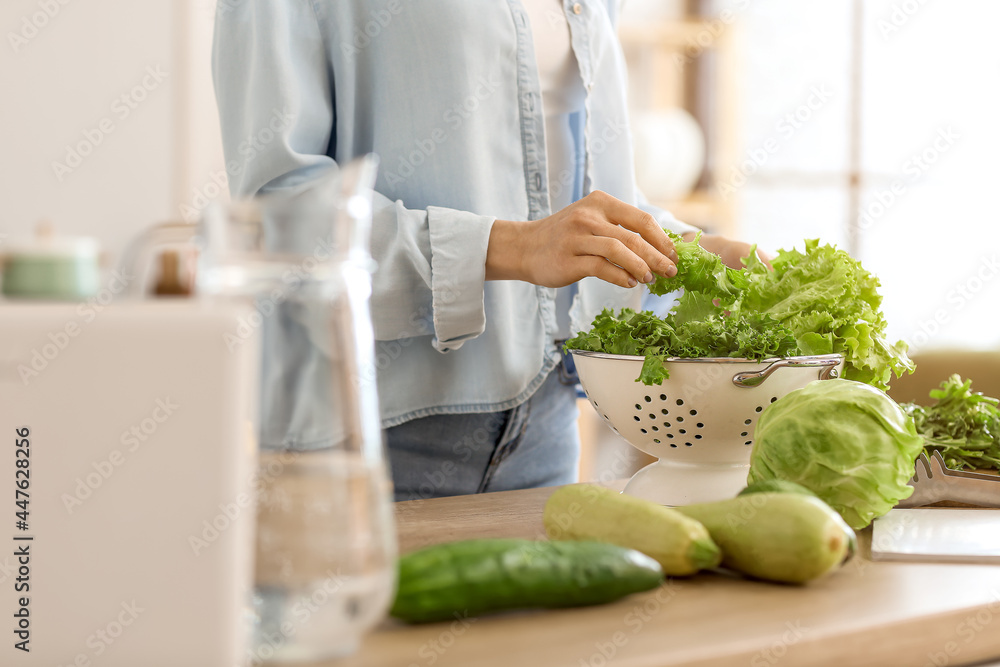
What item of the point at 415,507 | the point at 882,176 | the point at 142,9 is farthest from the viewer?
the point at 882,176

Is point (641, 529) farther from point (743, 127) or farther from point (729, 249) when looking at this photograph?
point (743, 127)

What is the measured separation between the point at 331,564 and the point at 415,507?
1.59 feet

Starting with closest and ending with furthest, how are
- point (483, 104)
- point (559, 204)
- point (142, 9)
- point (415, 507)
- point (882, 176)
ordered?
point (415, 507) < point (483, 104) < point (559, 204) < point (142, 9) < point (882, 176)

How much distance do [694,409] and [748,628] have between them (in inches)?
12.3

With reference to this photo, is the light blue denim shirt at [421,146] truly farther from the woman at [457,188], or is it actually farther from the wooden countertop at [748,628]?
the wooden countertop at [748,628]

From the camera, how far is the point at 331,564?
47 cm

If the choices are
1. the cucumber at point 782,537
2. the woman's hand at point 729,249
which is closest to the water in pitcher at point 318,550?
the cucumber at point 782,537

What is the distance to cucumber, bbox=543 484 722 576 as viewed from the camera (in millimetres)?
649

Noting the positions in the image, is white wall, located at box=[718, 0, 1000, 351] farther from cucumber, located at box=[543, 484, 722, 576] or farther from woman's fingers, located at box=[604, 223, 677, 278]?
cucumber, located at box=[543, 484, 722, 576]

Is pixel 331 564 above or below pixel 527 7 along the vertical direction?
below

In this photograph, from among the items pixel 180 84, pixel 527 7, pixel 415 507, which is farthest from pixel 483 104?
pixel 180 84

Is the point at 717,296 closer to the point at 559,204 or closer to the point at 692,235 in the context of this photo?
the point at 692,235

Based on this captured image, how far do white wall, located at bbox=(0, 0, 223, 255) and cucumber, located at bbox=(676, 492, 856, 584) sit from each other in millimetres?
2722

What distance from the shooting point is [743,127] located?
138 inches
